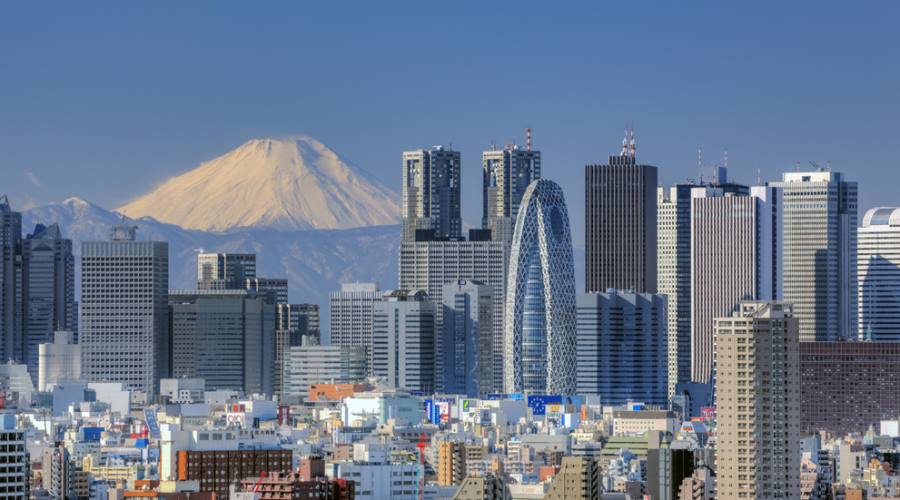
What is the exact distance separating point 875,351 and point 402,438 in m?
46.1

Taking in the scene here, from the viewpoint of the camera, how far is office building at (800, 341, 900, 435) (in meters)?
181

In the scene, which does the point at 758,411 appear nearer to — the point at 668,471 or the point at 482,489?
the point at 482,489

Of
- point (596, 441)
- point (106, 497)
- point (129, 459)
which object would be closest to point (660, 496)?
point (106, 497)

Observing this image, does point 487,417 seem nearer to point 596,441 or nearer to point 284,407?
point 284,407

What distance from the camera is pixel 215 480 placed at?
4331 inches

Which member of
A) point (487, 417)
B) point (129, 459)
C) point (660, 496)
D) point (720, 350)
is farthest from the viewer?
point (487, 417)

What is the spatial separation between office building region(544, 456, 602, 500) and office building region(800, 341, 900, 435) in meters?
76.5

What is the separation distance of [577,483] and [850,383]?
286 feet

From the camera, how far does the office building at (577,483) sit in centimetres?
10031

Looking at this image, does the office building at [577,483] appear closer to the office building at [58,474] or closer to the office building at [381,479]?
the office building at [381,479]

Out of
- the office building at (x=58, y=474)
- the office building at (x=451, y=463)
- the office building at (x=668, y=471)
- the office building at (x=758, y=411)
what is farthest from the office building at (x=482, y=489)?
the office building at (x=451, y=463)

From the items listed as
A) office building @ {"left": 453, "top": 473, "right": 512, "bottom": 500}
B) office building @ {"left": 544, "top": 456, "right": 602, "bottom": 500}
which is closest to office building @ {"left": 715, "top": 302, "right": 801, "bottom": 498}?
office building @ {"left": 544, "top": 456, "right": 602, "bottom": 500}

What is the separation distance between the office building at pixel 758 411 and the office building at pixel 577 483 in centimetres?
634

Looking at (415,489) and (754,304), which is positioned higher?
(754,304)
